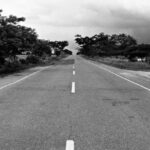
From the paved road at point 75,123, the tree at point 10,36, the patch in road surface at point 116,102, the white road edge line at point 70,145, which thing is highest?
the tree at point 10,36

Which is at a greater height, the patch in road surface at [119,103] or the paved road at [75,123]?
the paved road at [75,123]

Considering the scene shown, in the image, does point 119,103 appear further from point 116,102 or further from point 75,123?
point 75,123

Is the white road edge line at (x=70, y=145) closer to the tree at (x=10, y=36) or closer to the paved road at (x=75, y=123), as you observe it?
the paved road at (x=75, y=123)

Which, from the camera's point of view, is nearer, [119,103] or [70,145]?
[70,145]

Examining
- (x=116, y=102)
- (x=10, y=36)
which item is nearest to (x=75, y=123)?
(x=116, y=102)

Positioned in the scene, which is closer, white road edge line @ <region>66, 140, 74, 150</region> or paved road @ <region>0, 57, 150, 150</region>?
white road edge line @ <region>66, 140, 74, 150</region>

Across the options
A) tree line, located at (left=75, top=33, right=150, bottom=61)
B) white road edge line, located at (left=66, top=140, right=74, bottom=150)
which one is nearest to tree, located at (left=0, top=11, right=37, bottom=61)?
white road edge line, located at (left=66, top=140, right=74, bottom=150)

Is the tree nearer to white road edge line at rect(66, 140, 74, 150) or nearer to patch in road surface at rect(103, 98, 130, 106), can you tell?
patch in road surface at rect(103, 98, 130, 106)

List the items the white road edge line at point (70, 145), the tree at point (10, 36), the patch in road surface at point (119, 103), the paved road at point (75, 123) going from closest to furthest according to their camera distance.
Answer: the white road edge line at point (70, 145), the paved road at point (75, 123), the patch in road surface at point (119, 103), the tree at point (10, 36)

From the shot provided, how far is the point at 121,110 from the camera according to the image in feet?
28.1

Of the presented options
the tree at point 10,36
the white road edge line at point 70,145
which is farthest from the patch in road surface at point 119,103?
the tree at point 10,36

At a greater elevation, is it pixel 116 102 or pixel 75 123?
pixel 75 123

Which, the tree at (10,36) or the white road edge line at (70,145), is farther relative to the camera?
the tree at (10,36)

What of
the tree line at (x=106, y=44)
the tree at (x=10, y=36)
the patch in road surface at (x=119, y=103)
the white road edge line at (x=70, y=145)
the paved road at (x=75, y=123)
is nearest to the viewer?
the white road edge line at (x=70, y=145)
